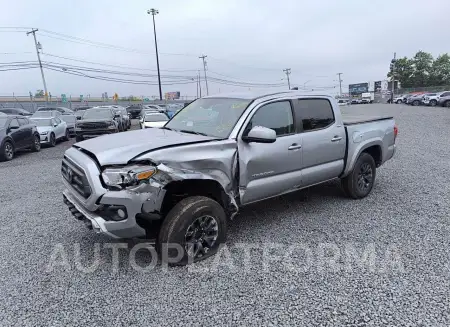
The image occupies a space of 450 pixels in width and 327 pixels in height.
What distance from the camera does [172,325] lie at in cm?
261

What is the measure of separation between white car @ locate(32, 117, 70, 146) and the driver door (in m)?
12.7

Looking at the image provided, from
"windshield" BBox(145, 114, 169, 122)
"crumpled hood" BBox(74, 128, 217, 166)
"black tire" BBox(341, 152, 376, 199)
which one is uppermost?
"crumpled hood" BBox(74, 128, 217, 166)

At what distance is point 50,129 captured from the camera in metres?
14.4

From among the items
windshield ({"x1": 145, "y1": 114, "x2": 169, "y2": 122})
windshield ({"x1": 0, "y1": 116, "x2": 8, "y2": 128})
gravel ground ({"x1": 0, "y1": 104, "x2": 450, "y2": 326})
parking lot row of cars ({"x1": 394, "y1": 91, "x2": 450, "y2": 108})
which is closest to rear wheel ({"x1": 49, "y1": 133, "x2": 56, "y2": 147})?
windshield ({"x1": 0, "y1": 116, "x2": 8, "y2": 128})

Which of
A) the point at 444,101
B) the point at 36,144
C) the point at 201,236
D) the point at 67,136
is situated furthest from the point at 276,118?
the point at 444,101

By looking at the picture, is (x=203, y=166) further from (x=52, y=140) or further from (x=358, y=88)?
(x=358, y=88)

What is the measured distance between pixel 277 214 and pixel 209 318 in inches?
97.5

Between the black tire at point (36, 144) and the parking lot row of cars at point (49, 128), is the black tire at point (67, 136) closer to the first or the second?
the parking lot row of cars at point (49, 128)

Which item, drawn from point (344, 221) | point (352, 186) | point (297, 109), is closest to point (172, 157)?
point (297, 109)

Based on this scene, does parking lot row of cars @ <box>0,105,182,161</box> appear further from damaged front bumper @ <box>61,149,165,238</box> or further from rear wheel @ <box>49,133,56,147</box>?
damaged front bumper @ <box>61,149,165,238</box>

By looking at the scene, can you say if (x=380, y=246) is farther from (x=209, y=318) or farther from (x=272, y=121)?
(x=209, y=318)

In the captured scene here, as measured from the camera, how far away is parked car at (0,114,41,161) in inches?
431

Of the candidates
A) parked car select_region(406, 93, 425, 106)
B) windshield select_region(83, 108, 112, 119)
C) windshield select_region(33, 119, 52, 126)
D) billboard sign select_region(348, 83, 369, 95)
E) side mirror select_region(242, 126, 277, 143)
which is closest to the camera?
side mirror select_region(242, 126, 277, 143)

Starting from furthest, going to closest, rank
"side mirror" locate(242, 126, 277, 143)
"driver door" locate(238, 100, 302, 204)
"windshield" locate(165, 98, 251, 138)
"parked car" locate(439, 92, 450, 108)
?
"parked car" locate(439, 92, 450, 108) → "windshield" locate(165, 98, 251, 138) → "driver door" locate(238, 100, 302, 204) → "side mirror" locate(242, 126, 277, 143)
